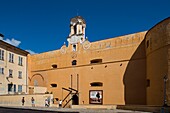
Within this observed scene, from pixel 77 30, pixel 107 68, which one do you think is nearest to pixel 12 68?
pixel 77 30

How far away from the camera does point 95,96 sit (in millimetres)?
32406

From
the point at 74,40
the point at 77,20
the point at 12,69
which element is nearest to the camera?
the point at 12,69

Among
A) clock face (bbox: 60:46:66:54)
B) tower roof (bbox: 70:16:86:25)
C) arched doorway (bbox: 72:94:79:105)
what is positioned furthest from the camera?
clock face (bbox: 60:46:66:54)

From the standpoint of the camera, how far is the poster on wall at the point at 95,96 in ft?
104

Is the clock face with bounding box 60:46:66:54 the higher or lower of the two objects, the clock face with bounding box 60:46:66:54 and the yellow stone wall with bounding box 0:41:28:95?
the higher

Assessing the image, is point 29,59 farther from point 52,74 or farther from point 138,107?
point 138,107

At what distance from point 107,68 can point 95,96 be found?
4000 millimetres

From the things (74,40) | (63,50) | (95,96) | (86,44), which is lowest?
(95,96)

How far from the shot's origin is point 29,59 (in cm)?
4244

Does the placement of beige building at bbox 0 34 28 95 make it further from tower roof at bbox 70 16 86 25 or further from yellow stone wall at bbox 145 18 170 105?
yellow stone wall at bbox 145 18 170 105

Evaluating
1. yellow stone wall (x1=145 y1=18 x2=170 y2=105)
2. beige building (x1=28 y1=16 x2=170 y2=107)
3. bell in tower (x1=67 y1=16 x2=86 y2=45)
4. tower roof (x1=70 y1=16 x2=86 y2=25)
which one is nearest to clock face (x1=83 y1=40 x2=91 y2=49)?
beige building (x1=28 y1=16 x2=170 y2=107)

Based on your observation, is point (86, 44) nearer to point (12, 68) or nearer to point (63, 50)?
point (63, 50)

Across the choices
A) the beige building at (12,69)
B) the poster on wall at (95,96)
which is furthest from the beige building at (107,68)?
the beige building at (12,69)

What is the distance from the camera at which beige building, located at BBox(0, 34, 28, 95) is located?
32.1m
